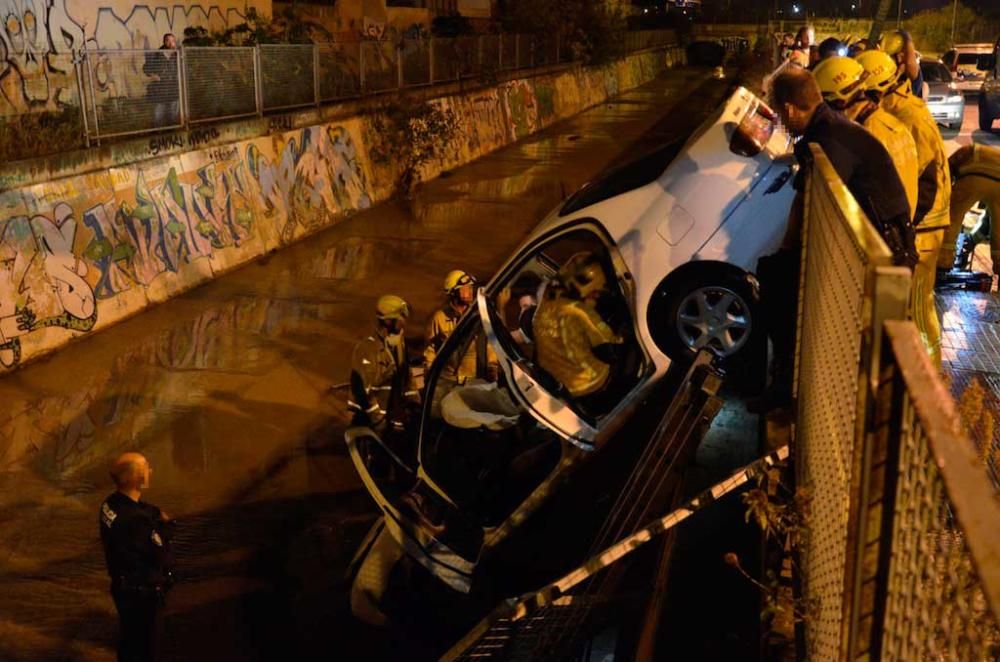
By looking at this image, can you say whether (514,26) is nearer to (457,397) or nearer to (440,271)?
(440,271)

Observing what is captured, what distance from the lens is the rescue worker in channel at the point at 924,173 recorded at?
576 cm

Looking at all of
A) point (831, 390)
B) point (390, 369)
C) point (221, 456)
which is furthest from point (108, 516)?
point (831, 390)

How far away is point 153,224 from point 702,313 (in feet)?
27.5

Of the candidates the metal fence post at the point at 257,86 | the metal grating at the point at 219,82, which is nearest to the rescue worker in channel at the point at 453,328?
the metal grating at the point at 219,82

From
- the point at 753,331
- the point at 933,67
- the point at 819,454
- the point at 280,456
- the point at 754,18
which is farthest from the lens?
the point at 754,18

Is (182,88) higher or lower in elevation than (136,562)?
higher

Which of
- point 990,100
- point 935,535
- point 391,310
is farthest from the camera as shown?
point 990,100

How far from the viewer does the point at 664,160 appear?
5.50 m

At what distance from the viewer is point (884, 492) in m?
2.14

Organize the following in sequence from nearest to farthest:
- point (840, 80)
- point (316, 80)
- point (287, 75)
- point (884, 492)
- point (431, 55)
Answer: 1. point (884, 492)
2. point (840, 80)
3. point (287, 75)
4. point (316, 80)
5. point (431, 55)

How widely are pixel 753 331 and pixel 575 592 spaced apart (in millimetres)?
1731

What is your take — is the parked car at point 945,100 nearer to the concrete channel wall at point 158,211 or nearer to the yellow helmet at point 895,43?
the concrete channel wall at point 158,211

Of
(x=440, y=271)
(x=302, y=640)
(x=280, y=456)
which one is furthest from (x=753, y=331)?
(x=440, y=271)

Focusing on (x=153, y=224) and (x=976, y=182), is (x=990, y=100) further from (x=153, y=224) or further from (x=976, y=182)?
(x=153, y=224)
